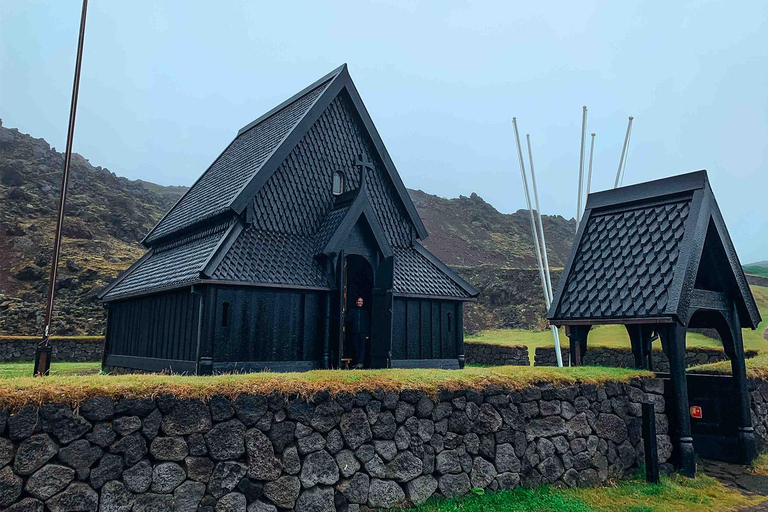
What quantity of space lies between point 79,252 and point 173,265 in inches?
1303

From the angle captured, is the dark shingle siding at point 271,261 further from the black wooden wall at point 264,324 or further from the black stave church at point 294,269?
the black wooden wall at point 264,324

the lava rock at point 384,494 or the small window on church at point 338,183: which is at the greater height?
the small window on church at point 338,183

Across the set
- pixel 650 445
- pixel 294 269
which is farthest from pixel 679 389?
pixel 294 269

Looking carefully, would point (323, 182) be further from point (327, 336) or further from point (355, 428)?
point (355, 428)

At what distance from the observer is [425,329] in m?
16.1

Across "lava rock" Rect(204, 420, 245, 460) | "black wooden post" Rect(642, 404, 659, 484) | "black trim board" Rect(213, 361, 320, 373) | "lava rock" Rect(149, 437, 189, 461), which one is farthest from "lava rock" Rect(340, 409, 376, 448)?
"black trim board" Rect(213, 361, 320, 373)

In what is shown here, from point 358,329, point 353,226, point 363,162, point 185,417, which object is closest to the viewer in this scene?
point 185,417

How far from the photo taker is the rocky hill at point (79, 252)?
3550cm

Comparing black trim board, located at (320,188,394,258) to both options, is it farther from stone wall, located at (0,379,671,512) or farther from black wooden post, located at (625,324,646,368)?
stone wall, located at (0,379,671,512)

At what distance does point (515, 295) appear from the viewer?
46781 mm

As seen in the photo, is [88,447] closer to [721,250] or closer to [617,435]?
[617,435]

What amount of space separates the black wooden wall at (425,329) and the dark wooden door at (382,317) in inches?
31.3

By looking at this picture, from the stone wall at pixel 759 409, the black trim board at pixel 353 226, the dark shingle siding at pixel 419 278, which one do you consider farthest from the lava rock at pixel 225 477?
the stone wall at pixel 759 409

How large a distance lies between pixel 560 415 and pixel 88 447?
21.7 ft
